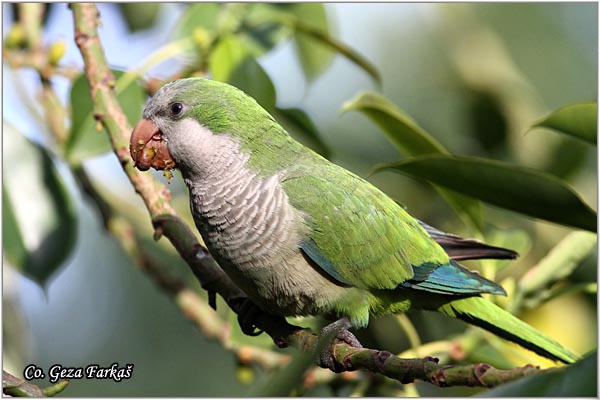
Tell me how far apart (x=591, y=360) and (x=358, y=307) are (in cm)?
97

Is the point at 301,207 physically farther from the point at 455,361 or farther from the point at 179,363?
the point at 179,363

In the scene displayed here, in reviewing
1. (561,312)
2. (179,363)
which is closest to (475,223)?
(561,312)

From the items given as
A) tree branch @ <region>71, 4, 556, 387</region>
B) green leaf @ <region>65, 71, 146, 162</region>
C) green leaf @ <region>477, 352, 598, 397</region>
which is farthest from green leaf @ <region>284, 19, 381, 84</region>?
green leaf @ <region>477, 352, 598, 397</region>

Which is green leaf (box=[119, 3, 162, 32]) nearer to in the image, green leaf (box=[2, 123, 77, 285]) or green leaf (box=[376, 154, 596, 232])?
green leaf (box=[2, 123, 77, 285])

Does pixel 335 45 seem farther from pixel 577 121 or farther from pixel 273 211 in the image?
pixel 577 121

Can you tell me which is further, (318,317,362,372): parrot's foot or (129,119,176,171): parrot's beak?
(129,119,176,171): parrot's beak

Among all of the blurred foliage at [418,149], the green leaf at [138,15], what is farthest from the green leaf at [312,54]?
the green leaf at [138,15]

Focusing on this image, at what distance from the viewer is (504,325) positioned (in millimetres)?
2320

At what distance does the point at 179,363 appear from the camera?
5.79 m

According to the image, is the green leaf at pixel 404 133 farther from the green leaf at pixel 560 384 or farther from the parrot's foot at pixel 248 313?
the green leaf at pixel 560 384

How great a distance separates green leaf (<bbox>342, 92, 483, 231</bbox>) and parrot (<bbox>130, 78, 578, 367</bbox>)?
0.70 feet

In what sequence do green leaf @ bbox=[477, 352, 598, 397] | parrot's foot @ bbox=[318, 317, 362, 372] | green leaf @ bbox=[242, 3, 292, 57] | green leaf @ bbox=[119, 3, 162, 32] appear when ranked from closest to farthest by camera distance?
green leaf @ bbox=[477, 352, 598, 397] < parrot's foot @ bbox=[318, 317, 362, 372] < green leaf @ bbox=[242, 3, 292, 57] < green leaf @ bbox=[119, 3, 162, 32]

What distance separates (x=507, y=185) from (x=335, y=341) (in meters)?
0.60

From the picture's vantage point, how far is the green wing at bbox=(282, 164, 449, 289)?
7.02ft
